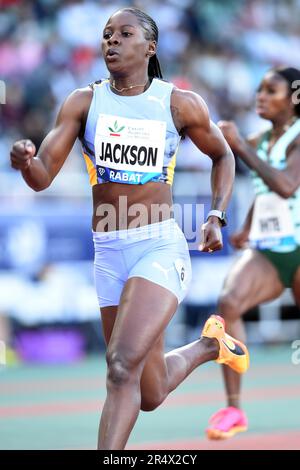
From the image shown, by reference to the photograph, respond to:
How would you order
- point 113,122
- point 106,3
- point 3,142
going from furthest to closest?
point 106,3 < point 3,142 < point 113,122

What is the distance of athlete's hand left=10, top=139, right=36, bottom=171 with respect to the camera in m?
4.94

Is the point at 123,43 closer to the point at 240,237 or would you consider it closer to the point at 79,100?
the point at 79,100

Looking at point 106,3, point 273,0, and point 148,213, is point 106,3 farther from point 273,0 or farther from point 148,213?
point 148,213

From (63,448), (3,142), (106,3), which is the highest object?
(106,3)

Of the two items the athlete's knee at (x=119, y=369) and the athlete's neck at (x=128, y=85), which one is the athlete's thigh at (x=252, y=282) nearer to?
the athlete's neck at (x=128, y=85)

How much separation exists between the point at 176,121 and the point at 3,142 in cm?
834

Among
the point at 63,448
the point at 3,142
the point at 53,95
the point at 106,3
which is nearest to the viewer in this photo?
the point at 63,448

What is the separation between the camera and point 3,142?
13.8 meters

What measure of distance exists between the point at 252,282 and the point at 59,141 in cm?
261

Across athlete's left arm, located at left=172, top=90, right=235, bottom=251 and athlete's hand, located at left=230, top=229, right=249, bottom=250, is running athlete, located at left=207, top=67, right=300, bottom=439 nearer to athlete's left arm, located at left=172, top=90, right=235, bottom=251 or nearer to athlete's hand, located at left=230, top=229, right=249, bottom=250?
athlete's hand, located at left=230, top=229, right=249, bottom=250

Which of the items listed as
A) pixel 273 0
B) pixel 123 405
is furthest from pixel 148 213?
pixel 273 0

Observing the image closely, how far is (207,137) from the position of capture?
5.89 meters

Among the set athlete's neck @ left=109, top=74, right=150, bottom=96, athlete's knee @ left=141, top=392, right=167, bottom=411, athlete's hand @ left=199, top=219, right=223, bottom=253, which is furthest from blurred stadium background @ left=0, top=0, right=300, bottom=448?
athlete's neck @ left=109, top=74, right=150, bottom=96

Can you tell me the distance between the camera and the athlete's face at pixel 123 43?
5.64m
